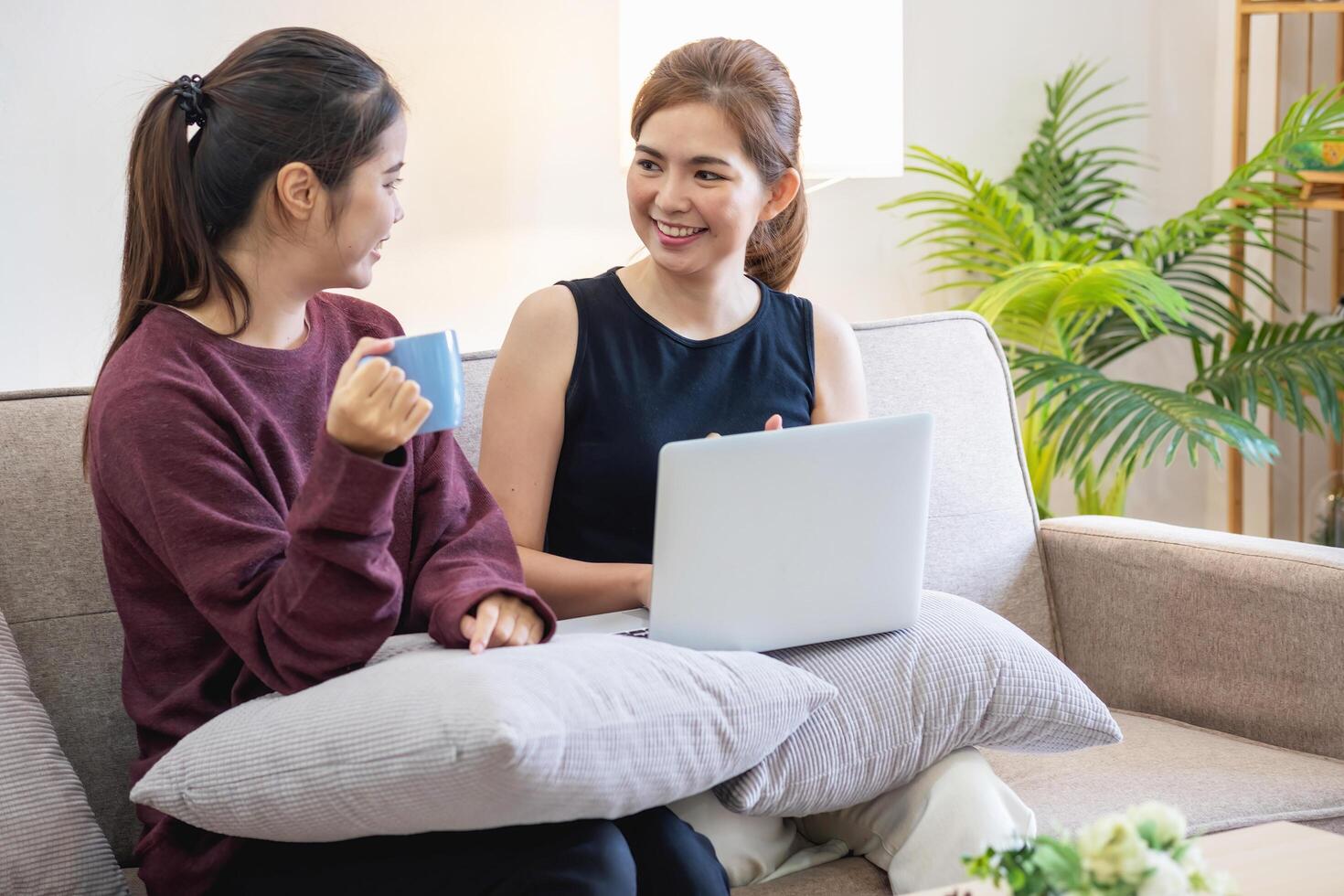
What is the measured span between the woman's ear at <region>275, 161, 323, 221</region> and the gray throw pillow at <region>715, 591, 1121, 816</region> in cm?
56

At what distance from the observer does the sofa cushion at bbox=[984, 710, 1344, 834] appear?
1393 mm

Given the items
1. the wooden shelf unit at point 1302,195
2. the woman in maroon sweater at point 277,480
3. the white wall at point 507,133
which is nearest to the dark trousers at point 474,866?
the woman in maroon sweater at point 277,480

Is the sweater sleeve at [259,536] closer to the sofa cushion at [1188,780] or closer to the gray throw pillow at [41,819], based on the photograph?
the gray throw pillow at [41,819]

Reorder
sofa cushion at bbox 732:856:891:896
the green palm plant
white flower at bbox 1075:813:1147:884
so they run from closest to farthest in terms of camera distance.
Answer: white flower at bbox 1075:813:1147:884 < sofa cushion at bbox 732:856:891:896 < the green palm plant

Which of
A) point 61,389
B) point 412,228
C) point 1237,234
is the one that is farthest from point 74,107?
point 1237,234

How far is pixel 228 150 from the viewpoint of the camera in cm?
119

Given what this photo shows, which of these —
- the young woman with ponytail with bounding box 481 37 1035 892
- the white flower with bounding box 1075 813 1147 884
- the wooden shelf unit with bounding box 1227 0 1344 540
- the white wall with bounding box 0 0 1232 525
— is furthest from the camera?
the wooden shelf unit with bounding box 1227 0 1344 540

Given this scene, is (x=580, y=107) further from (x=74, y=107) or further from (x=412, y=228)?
(x=74, y=107)

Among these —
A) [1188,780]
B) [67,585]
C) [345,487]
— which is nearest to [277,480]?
[345,487]

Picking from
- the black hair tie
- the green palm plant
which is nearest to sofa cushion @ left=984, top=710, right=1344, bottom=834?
Result: the green palm plant

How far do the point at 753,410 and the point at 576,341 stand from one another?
0.22 metres

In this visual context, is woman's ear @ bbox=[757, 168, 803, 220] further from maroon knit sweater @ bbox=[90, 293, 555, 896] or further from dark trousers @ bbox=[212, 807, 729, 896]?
dark trousers @ bbox=[212, 807, 729, 896]

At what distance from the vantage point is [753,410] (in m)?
1.60

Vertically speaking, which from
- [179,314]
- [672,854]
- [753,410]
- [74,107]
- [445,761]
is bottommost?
[672,854]
